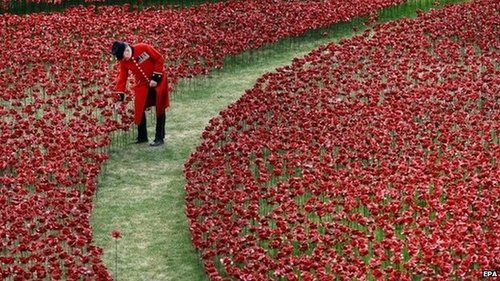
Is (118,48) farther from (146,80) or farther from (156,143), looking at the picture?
(156,143)

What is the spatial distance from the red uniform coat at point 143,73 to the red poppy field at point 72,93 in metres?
0.43

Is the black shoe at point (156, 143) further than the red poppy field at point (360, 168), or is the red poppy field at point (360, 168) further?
the black shoe at point (156, 143)

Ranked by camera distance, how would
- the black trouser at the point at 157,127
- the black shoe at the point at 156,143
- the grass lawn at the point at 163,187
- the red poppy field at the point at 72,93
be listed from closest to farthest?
the red poppy field at the point at 72,93 → the grass lawn at the point at 163,187 → the black trouser at the point at 157,127 → the black shoe at the point at 156,143

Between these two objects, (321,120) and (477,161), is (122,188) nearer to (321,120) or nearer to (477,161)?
(321,120)

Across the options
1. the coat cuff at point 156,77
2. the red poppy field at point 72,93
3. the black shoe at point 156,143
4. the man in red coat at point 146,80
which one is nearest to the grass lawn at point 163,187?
the black shoe at point 156,143

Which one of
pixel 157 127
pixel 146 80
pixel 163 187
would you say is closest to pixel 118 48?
pixel 146 80

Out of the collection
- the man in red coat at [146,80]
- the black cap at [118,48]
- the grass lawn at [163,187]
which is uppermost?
the black cap at [118,48]

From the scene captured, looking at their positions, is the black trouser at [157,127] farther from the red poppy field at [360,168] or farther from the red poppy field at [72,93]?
the red poppy field at [360,168]

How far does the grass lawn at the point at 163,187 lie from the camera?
41.8 ft

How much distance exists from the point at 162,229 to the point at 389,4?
11.5 meters

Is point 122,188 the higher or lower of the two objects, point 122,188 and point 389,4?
the lower

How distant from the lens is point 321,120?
16281 mm

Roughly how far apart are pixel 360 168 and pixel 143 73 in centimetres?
383

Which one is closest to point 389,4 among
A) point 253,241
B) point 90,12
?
point 90,12
